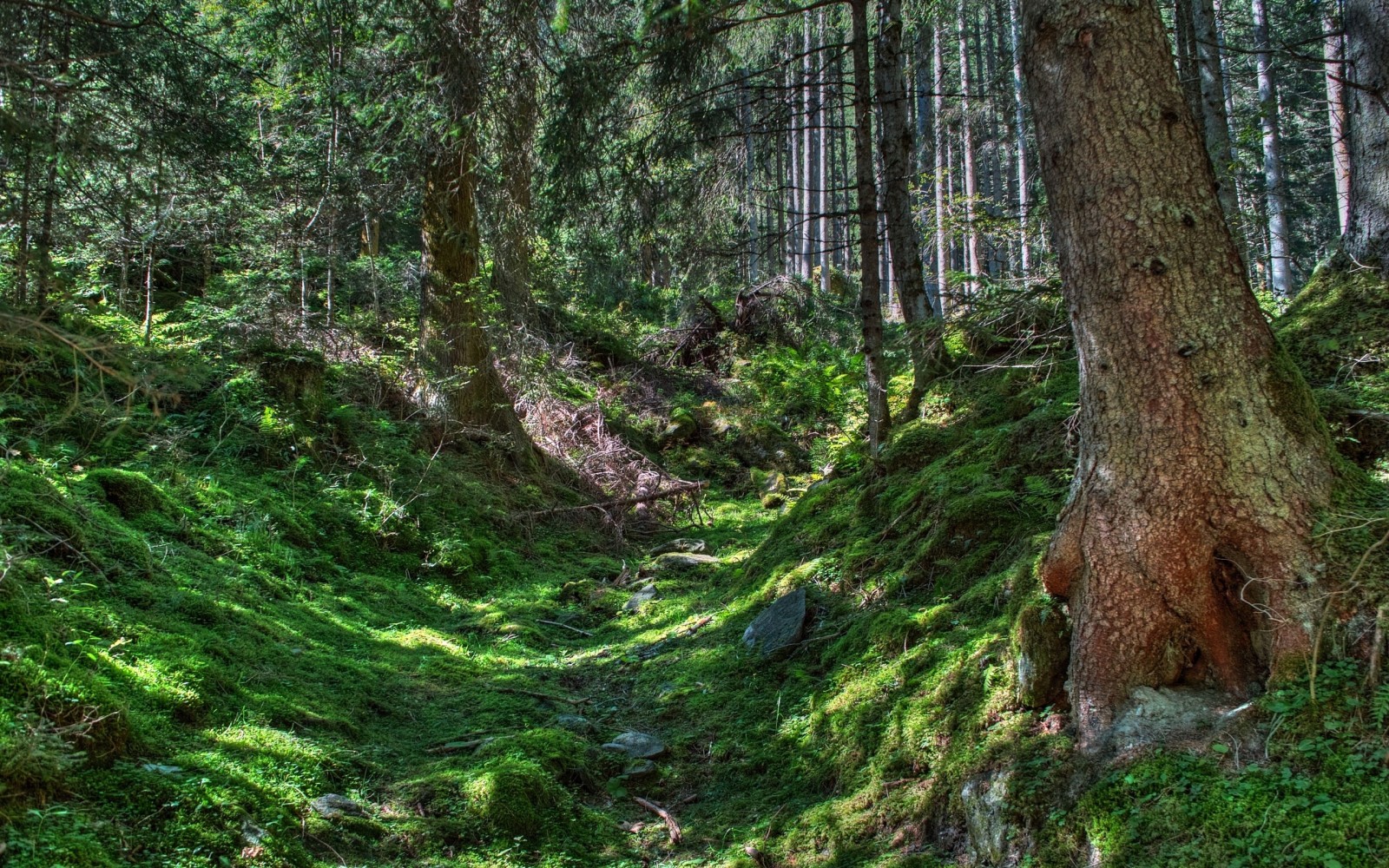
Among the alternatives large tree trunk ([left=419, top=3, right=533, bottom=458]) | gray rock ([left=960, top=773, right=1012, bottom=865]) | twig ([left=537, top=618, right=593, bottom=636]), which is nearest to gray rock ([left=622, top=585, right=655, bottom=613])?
twig ([left=537, top=618, right=593, bottom=636])

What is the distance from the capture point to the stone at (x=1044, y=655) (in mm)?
3787

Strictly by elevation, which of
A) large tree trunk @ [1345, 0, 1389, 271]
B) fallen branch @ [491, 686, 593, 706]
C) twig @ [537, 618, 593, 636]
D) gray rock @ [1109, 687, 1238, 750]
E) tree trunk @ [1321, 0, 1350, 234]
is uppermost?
tree trunk @ [1321, 0, 1350, 234]

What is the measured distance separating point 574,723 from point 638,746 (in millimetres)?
568

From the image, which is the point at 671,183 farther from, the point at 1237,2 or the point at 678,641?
the point at 1237,2

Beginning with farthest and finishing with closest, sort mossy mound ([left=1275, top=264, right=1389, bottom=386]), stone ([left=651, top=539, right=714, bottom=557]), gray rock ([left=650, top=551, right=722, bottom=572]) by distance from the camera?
stone ([left=651, top=539, right=714, bottom=557])
gray rock ([left=650, top=551, right=722, bottom=572])
mossy mound ([left=1275, top=264, right=1389, bottom=386])

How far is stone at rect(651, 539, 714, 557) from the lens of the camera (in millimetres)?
10923

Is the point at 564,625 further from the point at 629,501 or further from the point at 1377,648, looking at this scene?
the point at 1377,648

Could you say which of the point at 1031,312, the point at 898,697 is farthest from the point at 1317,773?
the point at 1031,312

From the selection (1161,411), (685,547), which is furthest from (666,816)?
(685,547)

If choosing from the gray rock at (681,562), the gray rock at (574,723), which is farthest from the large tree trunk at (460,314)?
the gray rock at (574,723)

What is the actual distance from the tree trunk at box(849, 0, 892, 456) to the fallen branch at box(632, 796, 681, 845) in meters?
4.45

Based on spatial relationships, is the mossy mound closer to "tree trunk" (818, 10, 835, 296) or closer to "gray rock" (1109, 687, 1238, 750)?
"gray rock" (1109, 687, 1238, 750)

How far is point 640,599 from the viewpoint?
8.99 metres

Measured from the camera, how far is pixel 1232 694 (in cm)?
323
